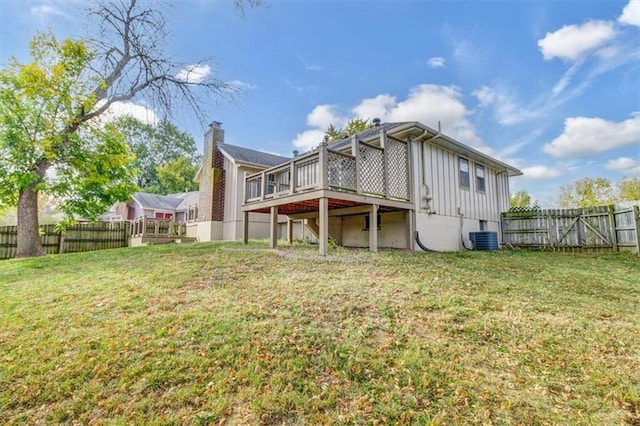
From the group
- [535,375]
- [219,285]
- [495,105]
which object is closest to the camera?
[535,375]

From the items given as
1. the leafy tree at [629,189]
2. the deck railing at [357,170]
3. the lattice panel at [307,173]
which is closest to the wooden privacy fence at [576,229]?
the deck railing at [357,170]

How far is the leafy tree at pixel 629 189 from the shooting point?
19.9 metres

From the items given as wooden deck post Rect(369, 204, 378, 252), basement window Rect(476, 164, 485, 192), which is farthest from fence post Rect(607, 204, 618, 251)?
wooden deck post Rect(369, 204, 378, 252)

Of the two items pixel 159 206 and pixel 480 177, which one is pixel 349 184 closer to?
pixel 480 177

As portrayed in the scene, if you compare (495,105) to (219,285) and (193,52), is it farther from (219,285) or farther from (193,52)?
(219,285)

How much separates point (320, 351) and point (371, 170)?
623cm

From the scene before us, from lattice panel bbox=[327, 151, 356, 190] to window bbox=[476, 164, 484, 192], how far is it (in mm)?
7347

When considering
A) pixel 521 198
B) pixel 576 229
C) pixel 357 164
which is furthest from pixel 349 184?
pixel 521 198

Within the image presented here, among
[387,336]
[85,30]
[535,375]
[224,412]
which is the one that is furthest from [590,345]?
[85,30]

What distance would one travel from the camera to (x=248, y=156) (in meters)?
15.7

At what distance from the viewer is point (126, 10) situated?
9.95m

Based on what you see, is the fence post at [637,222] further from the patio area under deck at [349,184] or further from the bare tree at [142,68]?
the bare tree at [142,68]

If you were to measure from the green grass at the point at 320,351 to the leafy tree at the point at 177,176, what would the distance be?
32.3 m

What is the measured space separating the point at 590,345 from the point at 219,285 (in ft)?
16.2
